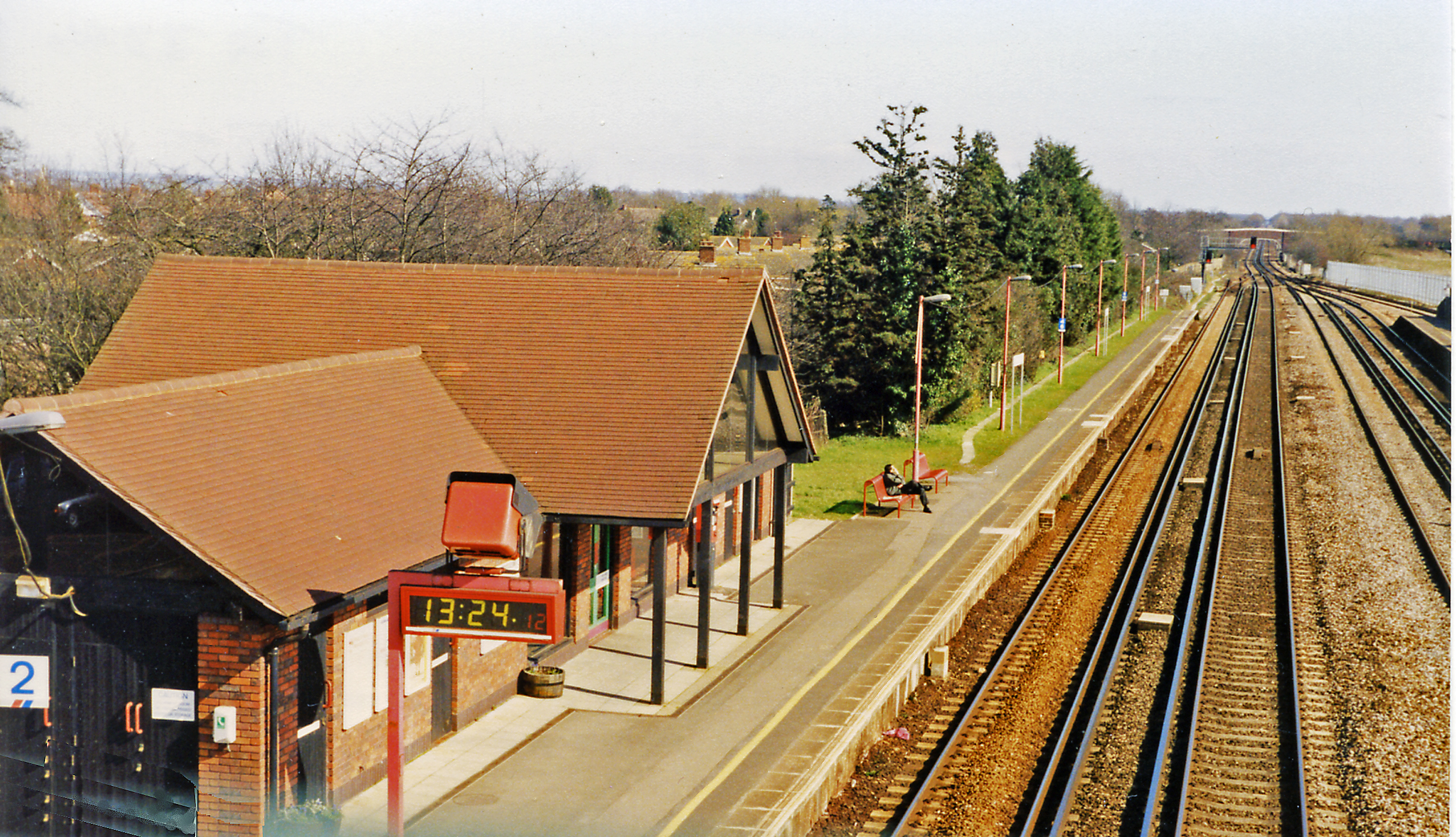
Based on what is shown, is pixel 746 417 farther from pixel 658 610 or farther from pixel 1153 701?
pixel 1153 701

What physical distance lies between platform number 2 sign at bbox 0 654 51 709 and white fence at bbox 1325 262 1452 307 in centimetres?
5988

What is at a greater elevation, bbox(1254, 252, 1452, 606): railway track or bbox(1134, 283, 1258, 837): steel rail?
bbox(1254, 252, 1452, 606): railway track

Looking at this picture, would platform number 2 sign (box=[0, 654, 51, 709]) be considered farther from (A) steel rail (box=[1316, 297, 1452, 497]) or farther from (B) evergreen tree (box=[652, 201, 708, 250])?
(B) evergreen tree (box=[652, 201, 708, 250])

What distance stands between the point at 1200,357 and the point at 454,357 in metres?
51.4

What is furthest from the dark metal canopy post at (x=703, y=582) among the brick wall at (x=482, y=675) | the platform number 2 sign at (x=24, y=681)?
the platform number 2 sign at (x=24, y=681)

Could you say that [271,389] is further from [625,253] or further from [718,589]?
[625,253]

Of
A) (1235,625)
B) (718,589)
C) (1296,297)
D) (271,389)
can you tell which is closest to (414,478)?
(271,389)

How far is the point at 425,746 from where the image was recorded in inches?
486

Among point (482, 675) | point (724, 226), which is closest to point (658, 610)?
point (482, 675)

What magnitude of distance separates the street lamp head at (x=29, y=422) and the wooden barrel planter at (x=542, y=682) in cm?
705

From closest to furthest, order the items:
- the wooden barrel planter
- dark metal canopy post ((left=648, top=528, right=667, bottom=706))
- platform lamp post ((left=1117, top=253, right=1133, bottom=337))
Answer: dark metal canopy post ((left=648, top=528, right=667, bottom=706))
the wooden barrel planter
platform lamp post ((left=1117, top=253, right=1133, bottom=337))

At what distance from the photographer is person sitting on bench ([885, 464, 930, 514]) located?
26.0 meters

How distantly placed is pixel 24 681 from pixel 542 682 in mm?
5685

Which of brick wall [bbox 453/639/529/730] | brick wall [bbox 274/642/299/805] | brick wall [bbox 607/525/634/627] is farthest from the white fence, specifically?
brick wall [bbox 274/642/299/805]
